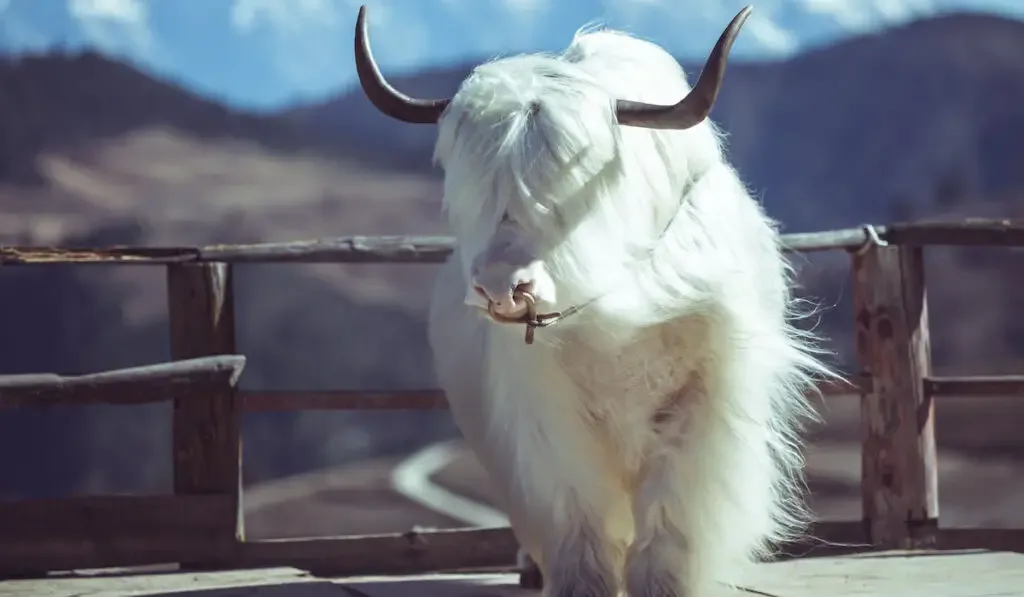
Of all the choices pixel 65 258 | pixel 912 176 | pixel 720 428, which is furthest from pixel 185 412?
pixel 912 176

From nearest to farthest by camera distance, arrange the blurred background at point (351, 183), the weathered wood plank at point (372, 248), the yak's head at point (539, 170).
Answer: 1. the yak's head at point (539, 170)
2. the weathered wood plank at point (372, 248)
3. the blurred background at point (351, 183)

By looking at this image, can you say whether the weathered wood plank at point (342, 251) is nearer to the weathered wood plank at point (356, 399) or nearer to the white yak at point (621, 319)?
the weathered wood plank at point (356, 399)

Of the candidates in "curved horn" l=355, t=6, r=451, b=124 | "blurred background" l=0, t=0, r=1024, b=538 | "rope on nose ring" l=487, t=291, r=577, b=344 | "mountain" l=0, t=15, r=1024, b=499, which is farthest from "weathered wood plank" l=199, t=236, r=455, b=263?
"mountain" l=0, t=15, r=1024, b=499

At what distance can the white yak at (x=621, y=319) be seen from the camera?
2.85m

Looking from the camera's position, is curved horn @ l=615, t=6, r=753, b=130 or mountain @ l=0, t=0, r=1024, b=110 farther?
mountain @ l=0, t=0, r=1024, b=110

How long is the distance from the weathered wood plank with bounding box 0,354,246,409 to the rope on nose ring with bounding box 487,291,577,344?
1.85 m

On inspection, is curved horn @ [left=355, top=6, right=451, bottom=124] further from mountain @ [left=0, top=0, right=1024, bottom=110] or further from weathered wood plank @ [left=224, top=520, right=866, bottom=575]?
mountain @ [left=0, top=0, right=1024, bottom=110]

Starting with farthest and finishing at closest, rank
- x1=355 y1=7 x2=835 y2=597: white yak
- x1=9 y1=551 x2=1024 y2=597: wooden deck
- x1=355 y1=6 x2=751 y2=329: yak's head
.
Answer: x1=9 y1=551 x2=1024 y2=597: wooden deck < x1=355 y1=7 x2=835 y2=597: white yak < x1=355 y1=6 x2=751 y2=329: yak's head

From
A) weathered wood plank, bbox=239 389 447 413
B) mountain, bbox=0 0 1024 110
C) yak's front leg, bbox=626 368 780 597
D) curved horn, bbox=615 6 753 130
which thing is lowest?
yak's front leg, bbox=626 368 780 597

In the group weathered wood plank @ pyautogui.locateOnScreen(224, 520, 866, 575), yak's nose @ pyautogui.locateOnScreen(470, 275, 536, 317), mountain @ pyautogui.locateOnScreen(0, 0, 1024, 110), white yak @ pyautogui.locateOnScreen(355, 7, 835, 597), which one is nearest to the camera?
yak's nose @ pyautogui.locateOnScreen(470, 275, 536, 317)

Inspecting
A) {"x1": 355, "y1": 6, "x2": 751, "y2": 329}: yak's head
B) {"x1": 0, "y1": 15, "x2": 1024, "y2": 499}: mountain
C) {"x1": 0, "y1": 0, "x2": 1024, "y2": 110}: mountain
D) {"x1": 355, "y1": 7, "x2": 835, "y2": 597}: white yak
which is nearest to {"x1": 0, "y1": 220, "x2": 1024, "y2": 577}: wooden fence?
{"x1": 355, "y1": 7, "x2": 835, "y2": 597}: white yak

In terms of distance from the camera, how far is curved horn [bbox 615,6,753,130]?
286 centimetres

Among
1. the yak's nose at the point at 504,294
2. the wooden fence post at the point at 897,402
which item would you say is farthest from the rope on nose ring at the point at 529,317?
the wooden fence post at the point at 897,402

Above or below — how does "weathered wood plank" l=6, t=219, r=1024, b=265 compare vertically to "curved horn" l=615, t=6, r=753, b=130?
below
